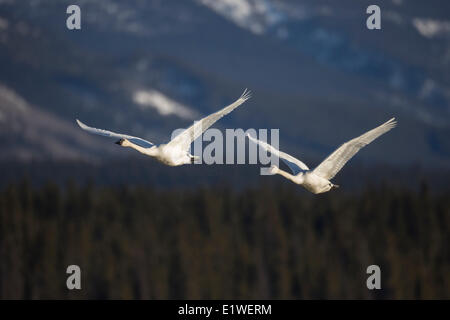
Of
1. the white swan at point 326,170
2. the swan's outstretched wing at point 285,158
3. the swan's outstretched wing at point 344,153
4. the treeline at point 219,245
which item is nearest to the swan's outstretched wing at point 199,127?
the swan's outstretched wing at point 285,158

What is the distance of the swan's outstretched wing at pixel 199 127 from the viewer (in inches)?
1150

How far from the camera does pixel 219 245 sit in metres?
81.7

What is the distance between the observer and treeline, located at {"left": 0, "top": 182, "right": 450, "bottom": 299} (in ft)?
254

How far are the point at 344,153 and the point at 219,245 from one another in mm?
52579

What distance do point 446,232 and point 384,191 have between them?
1019 cm

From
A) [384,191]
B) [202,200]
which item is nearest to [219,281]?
[202,200]

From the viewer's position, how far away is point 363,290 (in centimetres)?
7756

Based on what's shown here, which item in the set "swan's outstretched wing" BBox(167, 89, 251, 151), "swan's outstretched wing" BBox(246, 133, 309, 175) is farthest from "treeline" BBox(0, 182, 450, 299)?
"swan's outstretched wing" BBox(167, 89, 251, 151)

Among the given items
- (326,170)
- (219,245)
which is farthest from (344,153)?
(219,245)

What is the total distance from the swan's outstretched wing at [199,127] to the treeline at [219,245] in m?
45.1

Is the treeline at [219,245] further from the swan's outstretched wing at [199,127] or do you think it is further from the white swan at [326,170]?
the white swan at [326,170]

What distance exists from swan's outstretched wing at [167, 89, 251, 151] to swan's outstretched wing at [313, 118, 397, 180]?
2474mm

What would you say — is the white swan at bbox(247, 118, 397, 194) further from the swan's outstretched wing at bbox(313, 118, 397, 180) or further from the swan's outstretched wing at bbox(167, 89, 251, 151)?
the swan's outstretched wing at bbox(167, 89, 251, 151)
